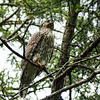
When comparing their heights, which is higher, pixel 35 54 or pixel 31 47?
pixel 31 47

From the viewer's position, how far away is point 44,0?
8.70 feet

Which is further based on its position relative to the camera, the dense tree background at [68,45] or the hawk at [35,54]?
the hawk at [35,54]

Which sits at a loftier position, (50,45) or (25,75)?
(50,45)

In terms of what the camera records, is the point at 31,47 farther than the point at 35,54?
Yes

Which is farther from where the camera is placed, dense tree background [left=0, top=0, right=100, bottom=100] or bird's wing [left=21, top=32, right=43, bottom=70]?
bird's wing [left=21, top=32, right=43, bottom=70]

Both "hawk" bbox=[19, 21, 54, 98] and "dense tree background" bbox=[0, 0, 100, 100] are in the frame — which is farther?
"hawk" bbox=[19, 21, 54, 98]

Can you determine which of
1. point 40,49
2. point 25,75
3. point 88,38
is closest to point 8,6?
point 40,49

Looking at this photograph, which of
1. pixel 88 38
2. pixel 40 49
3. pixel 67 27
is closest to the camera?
pixel 88 38

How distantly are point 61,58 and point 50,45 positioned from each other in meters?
0.69

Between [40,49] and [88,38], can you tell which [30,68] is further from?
[88,38]

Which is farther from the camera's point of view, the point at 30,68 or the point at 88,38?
the point at 30,68

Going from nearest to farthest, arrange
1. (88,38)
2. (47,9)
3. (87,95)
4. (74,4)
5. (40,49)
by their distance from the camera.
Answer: (74,4)
(47,9)
(88,38)
(87,95)
(40,49)

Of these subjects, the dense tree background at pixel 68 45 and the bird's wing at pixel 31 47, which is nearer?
the dense tree background at pixel 68 45

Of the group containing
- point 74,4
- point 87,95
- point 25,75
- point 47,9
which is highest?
point 47,9
